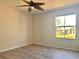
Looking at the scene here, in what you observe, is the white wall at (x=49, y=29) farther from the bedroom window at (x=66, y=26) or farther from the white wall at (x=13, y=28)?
the white wall at (x=13, y=28)

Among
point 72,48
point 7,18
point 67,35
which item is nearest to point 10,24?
point 7,18

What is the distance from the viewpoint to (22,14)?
251 inches

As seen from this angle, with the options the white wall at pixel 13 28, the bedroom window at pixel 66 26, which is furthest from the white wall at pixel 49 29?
the white wall at pixel 13 28

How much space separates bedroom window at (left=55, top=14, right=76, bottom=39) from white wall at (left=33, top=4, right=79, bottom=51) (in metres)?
0.23

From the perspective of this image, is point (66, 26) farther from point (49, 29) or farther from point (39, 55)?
point (39, 55)

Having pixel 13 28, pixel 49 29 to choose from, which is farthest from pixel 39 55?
pixel 13 28

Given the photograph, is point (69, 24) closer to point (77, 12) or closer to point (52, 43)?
point (77, 12)

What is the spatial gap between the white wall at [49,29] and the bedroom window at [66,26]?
0.23m

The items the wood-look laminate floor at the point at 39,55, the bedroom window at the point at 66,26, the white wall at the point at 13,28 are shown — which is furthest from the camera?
the bedroom window at the point at 66,26

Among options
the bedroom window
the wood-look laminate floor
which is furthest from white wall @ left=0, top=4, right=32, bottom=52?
the bedroom window

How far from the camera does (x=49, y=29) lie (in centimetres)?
620

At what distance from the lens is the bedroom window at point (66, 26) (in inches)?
204

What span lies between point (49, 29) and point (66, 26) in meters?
1.20

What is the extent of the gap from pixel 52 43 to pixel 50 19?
1585 mm
